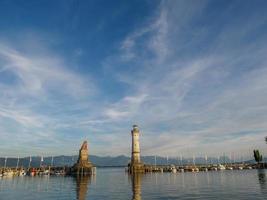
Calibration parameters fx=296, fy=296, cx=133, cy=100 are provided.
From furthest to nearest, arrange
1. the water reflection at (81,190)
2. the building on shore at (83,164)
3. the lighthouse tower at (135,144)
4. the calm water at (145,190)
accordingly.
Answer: the building on shore at (83,164), the lighthouse tower at (135,144), the water reflection at (81,190), the calm water at (145,190)

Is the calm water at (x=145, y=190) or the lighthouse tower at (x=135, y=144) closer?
the calm water at (x=145, y=190)

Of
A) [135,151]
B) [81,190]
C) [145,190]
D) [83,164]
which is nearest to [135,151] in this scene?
[135,151]

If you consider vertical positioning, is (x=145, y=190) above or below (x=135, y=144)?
below

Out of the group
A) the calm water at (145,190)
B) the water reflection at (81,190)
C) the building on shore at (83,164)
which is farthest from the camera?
the building on shore at (83,164)

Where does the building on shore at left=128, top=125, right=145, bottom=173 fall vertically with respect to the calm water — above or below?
above

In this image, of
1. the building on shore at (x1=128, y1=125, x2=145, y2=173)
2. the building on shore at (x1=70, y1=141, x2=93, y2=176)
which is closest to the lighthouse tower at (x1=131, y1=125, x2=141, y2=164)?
the building on shore at (x1=128, y1=125, x2=145, y2=173)

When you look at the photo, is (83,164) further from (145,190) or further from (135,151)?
(145,190)

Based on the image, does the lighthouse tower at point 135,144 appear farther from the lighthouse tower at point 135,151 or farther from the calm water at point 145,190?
the calm water at point 145,190

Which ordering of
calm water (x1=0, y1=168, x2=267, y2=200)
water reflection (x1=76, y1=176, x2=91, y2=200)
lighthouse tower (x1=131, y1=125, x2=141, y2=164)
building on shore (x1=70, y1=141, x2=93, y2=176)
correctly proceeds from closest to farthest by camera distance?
1. calm water (x1=0, y1=168, x2=267, y2=200)
2. water reflection (x1=76, y1=176, x2=91, y2=200)
3. lighthouse tower (x1=131, y1=125, x2=141, y2=164)
4. building on shore (x1=70, y1=141, x2=93, y2=176)

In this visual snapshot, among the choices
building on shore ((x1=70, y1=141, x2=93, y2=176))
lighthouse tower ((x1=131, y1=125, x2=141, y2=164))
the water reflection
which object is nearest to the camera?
the water reflection

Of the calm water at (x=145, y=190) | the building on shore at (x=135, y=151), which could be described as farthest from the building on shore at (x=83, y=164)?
the calm water at (x=145, y=190)

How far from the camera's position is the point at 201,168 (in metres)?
169

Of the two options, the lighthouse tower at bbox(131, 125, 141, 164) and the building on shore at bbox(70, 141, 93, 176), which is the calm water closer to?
the lighthouse tower at bbox(131, 125, 141, 164)

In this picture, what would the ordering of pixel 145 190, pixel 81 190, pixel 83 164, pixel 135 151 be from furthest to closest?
pixel 83 164, pixel 135 151, pixel 81 190, pixel 145 190
